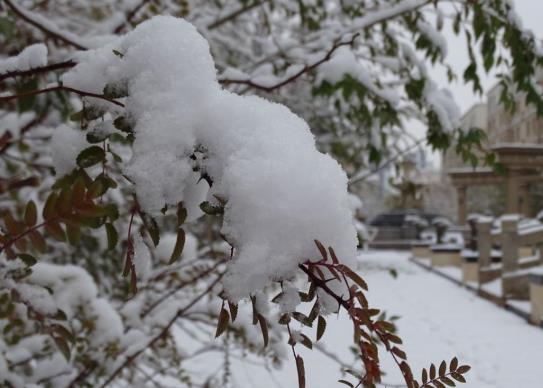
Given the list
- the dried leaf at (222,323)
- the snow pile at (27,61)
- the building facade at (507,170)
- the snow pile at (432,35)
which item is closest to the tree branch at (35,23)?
the snow pile at (27,61)

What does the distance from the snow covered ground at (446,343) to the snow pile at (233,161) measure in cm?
161

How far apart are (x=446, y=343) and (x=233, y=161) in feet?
18.2

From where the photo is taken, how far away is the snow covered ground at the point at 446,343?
3.89 m

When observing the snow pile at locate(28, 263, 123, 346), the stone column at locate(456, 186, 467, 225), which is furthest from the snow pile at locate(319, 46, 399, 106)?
the stone column at locate(456, 186, 467, 225)

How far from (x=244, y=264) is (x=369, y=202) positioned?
3322 cm

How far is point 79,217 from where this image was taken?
613mm

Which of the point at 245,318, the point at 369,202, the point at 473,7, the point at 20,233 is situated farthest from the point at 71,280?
the point at 369,202

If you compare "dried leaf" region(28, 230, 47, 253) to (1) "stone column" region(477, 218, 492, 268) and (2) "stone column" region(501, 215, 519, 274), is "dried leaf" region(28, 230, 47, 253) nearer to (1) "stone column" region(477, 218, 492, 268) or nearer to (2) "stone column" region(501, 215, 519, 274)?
(2) "stone column" region(501, 215, 519, 274)

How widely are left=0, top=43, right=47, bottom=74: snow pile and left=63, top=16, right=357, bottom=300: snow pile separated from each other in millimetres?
A: 319

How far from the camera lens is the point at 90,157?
2.47 feet

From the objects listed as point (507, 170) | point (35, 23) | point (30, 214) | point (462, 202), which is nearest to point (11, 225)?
point (30, 214)

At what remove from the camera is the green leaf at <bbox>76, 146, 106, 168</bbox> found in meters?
0.75

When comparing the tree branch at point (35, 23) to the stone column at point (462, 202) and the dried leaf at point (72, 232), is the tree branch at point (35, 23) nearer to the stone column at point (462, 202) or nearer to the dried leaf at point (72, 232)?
the dried leaf at point (72, 232)

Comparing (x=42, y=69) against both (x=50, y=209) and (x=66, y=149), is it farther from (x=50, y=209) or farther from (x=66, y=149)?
(x=50, y=209)
